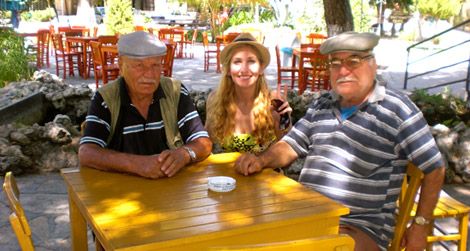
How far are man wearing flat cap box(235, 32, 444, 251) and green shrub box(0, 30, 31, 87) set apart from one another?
699cm

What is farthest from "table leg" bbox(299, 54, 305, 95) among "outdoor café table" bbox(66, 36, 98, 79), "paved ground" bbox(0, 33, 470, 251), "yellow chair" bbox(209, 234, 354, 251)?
"yellow chair" bbox(209, 234, 354, 251)

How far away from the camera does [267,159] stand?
254cm

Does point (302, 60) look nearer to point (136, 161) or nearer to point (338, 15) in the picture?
point (338, 15)

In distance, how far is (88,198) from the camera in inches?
81.1

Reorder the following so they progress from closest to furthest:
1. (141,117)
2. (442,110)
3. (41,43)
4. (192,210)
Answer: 1. (192,210)
2. (141,117)
3. (442,110)
4. (41,43)

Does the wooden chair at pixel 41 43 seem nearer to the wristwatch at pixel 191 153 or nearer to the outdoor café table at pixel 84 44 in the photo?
the outdoor café table at pixel 84 44

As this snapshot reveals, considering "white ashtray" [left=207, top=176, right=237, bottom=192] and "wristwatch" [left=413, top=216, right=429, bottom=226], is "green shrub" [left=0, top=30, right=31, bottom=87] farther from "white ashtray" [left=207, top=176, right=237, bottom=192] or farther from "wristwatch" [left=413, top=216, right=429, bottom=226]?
"wristwatch" [left=413, top=216, right=429, bottom=226]

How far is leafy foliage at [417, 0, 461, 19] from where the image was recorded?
1011 inches

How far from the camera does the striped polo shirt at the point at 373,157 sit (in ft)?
7.40

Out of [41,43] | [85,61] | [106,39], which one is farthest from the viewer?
[41,43]

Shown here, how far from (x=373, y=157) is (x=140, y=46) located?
1335 millimetres

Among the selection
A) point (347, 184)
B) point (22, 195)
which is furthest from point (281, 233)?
point (22, 195)

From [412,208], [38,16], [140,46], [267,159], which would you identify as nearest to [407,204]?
[412,208]

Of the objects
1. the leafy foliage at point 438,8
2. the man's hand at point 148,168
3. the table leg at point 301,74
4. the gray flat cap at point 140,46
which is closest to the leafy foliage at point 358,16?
the leafy foliage at point 438,8
